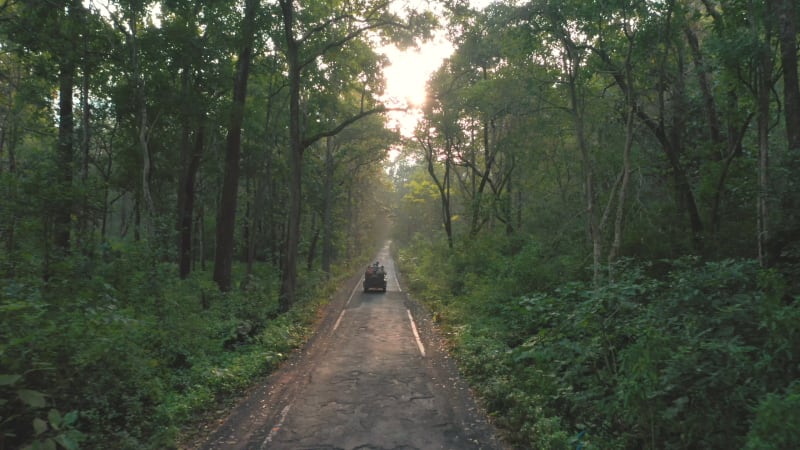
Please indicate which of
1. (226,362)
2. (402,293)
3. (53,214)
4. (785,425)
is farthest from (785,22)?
(402,293)

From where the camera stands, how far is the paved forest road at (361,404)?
21.0 feet

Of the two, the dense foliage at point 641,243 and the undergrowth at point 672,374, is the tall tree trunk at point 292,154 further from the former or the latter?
the undergrowth at point 672,374

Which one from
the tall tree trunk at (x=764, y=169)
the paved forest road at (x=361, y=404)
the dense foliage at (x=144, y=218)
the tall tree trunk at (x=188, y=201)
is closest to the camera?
the dense foliage at (x=144, y=218)

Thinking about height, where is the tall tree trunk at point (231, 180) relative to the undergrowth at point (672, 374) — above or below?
above

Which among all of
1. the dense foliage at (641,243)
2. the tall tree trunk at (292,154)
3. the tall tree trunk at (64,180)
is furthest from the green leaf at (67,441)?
the tall tree trunk at (292,154)

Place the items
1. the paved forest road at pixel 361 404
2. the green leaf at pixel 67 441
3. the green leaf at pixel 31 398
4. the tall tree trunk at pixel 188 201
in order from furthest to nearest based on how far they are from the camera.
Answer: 1. the tall tree trunk at pixel 188 201
2. the paved forest road at pixel 361 404
3. the green leaf at pixel 67 441
4. the green leaf at pixel 31 398

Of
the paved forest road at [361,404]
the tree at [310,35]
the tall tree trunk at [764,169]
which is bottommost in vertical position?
the paved forest road at [361,404]

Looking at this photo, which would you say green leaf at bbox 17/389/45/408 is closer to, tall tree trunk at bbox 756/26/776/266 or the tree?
tall tree trunk at bbox 756/26/776/266

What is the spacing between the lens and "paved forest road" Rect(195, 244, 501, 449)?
641 centimetres

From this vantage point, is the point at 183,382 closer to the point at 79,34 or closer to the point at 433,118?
the point at 79,34

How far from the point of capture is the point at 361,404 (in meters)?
7.79

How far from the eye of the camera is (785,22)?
8.65m

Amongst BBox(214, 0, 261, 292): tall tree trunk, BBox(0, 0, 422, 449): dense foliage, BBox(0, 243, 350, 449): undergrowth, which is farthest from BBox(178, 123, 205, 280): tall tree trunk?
BBox(0, 243, 350, 449): undergrowth

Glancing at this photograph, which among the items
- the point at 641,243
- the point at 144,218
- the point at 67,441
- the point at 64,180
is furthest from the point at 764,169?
the point at 144,218
